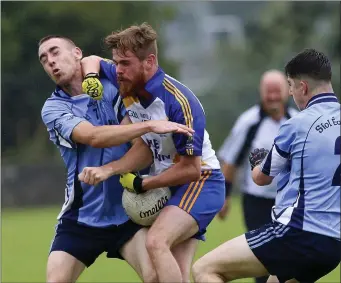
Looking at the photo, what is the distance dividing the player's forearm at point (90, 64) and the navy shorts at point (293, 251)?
70.3 inches

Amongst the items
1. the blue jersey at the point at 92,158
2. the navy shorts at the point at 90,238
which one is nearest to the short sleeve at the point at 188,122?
the blue jersey at the point at 92,158

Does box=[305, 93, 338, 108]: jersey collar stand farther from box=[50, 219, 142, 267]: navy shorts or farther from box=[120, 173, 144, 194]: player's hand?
box=[50, 219, 142, 267]: navy shorts

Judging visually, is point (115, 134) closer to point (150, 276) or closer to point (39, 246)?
point (150, 276)

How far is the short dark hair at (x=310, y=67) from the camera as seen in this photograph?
22.1 feet

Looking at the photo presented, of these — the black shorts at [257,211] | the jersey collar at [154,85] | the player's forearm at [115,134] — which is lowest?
the black shorts at [257,211]

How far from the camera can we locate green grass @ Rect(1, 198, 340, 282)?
12781mm

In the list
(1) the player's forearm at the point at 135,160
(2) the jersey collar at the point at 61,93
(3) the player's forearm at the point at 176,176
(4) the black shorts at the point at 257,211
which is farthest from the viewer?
(4) the black shorts at the point at 257,211

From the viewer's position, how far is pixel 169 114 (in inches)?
279

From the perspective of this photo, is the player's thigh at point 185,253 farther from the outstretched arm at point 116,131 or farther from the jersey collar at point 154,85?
the jersey collar at point 154,85

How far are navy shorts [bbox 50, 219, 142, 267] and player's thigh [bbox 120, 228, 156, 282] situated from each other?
Answer: 47 millimetres

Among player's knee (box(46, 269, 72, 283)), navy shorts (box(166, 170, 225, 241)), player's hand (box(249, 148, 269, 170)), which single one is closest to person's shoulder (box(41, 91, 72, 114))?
navy shorts (box(166, 170, 225, 241))

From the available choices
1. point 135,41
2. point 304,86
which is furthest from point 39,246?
point 304,86

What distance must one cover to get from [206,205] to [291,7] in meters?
34.7

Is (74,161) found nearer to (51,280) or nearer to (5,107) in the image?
(51,280)
